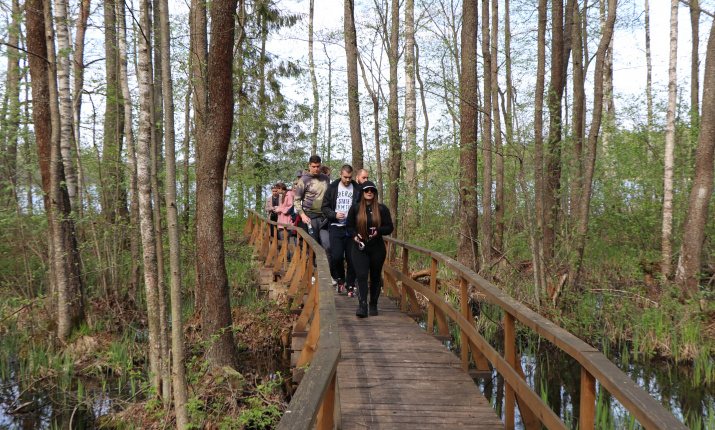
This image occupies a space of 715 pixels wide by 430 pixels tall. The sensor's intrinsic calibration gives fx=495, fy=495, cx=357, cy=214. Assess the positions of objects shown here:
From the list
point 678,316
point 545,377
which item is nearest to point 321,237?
point 545,377

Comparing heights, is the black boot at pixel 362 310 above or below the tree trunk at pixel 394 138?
below

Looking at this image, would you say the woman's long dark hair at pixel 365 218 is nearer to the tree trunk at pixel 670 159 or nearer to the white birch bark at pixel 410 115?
the white birch bark at pixel 410 115

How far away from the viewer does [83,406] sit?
7.41m

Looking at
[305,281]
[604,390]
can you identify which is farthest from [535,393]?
[604,390]

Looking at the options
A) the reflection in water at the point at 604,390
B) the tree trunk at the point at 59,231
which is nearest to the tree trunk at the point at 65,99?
Answer: the tree trunk at the point at 59,231

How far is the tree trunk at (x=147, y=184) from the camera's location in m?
5.59

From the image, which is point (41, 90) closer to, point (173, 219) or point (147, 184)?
point (147, 184)

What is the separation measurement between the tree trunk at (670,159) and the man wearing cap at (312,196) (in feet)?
21.3

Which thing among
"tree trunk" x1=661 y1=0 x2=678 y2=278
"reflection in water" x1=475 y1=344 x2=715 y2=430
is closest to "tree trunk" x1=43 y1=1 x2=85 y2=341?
"reflection in water" x1=475 y1=344 x2=715 y2=430

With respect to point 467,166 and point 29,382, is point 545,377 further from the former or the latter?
point 29,382

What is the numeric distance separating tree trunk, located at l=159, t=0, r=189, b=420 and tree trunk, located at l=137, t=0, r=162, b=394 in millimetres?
422

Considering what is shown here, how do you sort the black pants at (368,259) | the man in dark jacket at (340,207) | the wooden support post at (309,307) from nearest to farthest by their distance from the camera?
the wooden support post at (309,307) → the black pants at (368,259) → the man in dark jacket at (340,207)

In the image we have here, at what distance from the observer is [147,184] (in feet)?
20.5

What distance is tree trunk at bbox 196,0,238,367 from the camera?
20.9 ft
